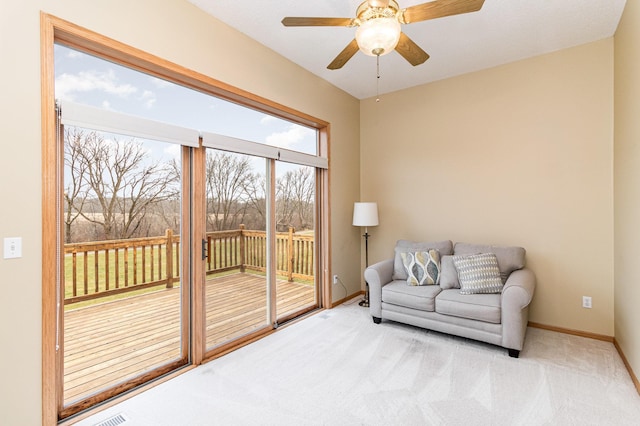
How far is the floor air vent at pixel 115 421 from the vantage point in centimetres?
191

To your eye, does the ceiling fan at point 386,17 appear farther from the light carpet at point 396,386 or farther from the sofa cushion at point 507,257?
the sofa cushion at point 507,257

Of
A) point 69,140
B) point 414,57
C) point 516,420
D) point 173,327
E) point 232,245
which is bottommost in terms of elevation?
point 516,420

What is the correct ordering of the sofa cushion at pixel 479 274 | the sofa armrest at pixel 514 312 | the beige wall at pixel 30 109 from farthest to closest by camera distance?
the sofa cushion at pixel 479 274
the sofa armrest at pixel 514 312
the beige wall at pixel 30 109

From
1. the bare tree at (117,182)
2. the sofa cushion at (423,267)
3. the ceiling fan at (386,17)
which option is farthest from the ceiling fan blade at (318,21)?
the sofa cushion at (423,267)

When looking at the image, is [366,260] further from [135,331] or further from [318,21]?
[318,21]

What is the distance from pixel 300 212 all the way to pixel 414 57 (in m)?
2.19

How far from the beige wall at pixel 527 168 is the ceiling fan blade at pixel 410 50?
5.96ft

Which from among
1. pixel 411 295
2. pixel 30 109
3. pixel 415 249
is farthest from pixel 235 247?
pixel 415 249

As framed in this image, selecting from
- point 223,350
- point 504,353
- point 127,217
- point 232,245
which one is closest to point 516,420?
point 504,353

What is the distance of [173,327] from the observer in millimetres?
2641

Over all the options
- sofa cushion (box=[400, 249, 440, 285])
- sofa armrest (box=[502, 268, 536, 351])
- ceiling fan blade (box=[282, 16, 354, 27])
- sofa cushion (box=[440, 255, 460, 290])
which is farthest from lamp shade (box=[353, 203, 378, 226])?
ceiling fan blade (box=[282, 16, 354, 27])

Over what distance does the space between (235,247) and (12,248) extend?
5.37 feet

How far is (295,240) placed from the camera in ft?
12.6

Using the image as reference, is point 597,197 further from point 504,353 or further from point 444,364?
point 444,364
